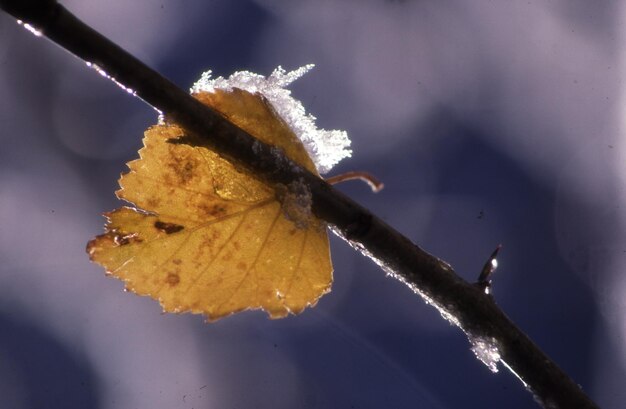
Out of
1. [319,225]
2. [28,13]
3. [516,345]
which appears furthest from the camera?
[319,225]

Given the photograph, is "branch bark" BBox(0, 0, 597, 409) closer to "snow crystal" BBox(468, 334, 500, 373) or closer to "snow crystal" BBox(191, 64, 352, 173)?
"snow crystal" BBox(468, 334, 500, 373)

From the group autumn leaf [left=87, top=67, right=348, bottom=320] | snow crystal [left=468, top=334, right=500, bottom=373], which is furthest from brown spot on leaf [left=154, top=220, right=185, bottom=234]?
snow crystal [left=468, top=334, right=500, bottom=373]

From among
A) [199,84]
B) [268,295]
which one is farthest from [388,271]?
[199,84]

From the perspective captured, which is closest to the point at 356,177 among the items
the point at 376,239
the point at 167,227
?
the point at 376,239

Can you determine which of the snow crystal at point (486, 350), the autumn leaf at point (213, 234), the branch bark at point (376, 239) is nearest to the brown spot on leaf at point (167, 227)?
the autumn leaf at point (213, 234)

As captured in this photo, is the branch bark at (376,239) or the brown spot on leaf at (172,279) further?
the brown spot on leaf at (172,279)

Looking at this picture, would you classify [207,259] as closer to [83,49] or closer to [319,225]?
[319,225]

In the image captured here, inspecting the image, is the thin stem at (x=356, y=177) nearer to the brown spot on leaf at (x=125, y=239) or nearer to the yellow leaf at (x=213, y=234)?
the yellow leaf at (x=213, y=234)
